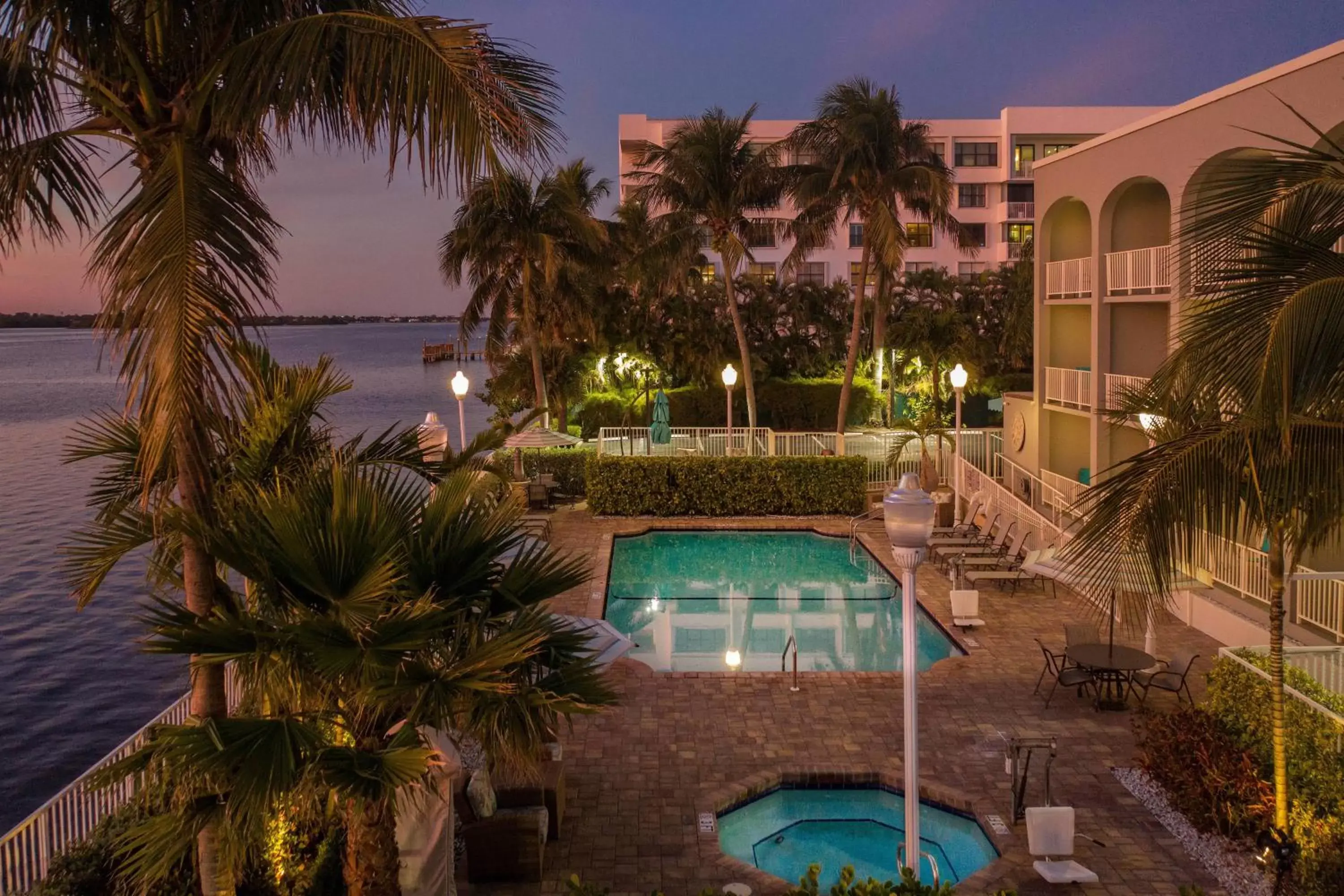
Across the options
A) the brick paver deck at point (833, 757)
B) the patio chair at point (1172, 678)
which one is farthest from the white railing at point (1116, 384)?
the patio chair at point (1172, 678)

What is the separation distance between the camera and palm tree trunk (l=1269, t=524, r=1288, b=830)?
Answer: 8.03 metres

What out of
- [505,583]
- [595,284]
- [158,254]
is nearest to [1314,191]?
[505,583]

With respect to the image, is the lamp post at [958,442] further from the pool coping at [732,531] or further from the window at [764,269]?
the window at [764,269]

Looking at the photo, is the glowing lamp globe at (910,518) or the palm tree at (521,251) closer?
the glowing lamp globe at (910,518)

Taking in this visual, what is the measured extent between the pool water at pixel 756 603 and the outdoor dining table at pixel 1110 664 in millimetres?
2670

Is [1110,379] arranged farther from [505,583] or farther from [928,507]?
[505,583]

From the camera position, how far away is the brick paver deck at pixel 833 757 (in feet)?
28.7

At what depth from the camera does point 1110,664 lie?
1197 centimetres

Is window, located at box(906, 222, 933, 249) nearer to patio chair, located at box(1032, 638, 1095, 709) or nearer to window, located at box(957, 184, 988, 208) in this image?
window, located at box(957, 184, 988, 208)

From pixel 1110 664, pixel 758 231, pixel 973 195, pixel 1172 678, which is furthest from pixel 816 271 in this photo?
pixel 1110 664

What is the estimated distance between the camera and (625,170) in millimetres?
55438

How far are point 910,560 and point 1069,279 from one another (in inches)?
679

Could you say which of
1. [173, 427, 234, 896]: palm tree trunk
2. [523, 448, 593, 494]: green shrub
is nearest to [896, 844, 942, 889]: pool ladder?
[173, 427, 234, 896]: palm tree trunk

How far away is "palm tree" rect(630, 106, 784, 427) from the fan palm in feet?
81.5
